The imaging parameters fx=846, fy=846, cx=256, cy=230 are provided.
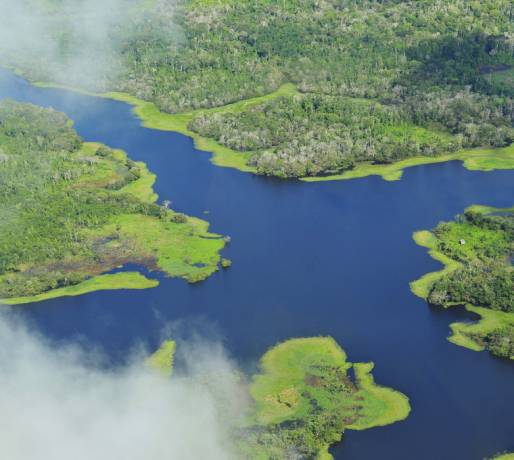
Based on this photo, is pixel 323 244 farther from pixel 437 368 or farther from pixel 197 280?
pixel 437 368

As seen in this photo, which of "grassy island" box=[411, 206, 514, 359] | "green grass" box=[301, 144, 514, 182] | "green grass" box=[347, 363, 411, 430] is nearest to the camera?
"green grass" box=[347, 363, 411, 430]

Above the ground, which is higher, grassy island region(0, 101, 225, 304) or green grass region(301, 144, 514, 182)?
green grass region(301, 144, 514, 182)

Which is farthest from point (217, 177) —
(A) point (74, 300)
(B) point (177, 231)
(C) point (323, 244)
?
(A) point (74, 300)

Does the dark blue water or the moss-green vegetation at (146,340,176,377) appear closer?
the dark blue water

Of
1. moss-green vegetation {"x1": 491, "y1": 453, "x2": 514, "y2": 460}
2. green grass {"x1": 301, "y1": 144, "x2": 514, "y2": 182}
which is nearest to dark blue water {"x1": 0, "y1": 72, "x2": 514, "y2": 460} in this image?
moss-green vegetation {"x1": 491, "y1": 453, "x2": 514, "y2": 460}

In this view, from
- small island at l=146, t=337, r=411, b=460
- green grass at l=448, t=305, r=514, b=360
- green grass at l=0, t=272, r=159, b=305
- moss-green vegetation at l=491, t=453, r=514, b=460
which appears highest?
green grass at l=448, t=305, r=514, b=360

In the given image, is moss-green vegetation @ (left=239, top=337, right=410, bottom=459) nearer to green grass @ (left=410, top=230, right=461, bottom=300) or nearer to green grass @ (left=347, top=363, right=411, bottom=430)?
green grass @ (left=347, top=363, right=411, bottom=430)

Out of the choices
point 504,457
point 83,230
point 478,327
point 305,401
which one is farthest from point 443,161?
point 504,457

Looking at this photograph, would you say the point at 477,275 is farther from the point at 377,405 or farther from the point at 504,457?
the point at 504,457
